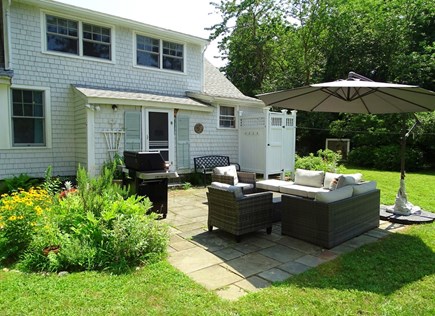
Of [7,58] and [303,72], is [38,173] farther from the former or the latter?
[303,72]

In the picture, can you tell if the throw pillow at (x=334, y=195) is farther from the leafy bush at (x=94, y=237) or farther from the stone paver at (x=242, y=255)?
the leafy bush at (x=94, y=237)

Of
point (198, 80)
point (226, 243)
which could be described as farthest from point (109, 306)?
point (198, 80)

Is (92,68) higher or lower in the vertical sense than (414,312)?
higher

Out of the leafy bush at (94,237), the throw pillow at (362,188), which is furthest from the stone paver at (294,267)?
the throw pillow at (362,188)

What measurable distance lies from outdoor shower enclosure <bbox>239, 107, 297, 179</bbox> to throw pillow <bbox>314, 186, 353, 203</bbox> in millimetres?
5915

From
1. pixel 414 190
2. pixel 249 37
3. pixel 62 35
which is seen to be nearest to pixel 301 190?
pixel 414 190

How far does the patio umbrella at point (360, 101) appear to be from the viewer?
199 inches

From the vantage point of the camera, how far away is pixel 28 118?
Result: 27.9 feet

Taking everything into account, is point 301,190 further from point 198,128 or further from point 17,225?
point 198,128

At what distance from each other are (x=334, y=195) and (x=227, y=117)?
25.6ft

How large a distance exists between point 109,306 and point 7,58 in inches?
326

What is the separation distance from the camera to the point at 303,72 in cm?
2048

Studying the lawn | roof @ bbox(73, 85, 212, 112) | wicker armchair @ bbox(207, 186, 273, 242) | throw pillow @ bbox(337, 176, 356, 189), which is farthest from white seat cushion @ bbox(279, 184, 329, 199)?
roof @ bbox(73, 85, 212, 112)

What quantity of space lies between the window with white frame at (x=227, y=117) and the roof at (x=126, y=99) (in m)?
1.21
